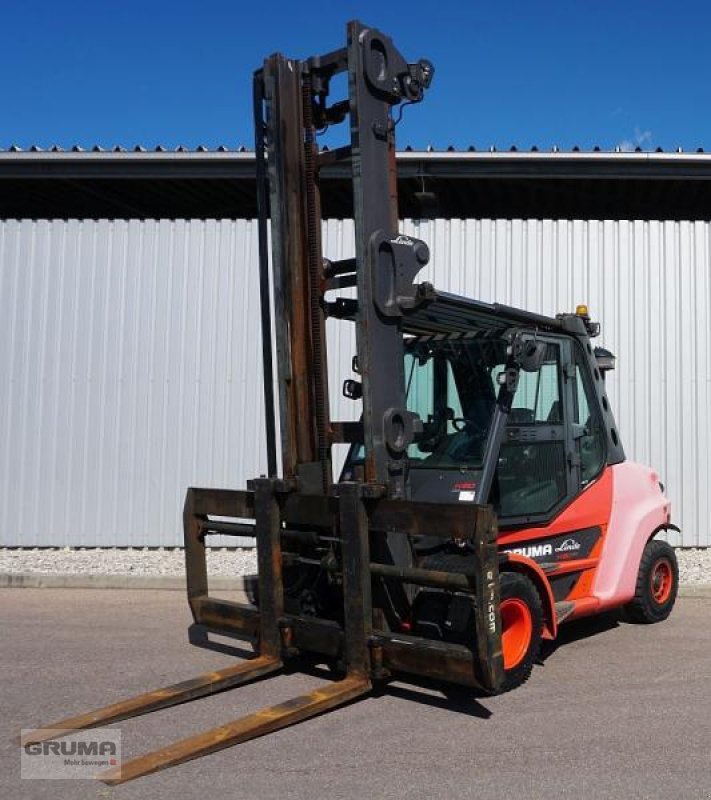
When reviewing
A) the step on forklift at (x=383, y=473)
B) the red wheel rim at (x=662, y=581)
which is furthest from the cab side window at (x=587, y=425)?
the red wheel rim at (x=662, y=581)

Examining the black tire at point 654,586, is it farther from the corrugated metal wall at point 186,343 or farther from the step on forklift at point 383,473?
the corrugated metal wall at point 186,343

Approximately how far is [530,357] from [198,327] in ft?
22.2

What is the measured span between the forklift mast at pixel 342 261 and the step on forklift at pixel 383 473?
1 cm

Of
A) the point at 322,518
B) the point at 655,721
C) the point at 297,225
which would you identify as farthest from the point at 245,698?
the point at 297,225

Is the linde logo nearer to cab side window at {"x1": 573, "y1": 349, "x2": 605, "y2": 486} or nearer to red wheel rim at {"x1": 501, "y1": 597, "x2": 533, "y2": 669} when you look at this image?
cab side window at {"x1": 573, "y1": 349, "x2": 605, "y2": 486}

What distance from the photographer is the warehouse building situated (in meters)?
11.5

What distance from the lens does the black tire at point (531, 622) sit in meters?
5.51

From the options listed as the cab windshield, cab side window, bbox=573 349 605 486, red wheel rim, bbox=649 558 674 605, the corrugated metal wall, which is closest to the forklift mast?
the cab windshield

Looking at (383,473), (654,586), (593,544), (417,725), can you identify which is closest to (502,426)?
(383,473)

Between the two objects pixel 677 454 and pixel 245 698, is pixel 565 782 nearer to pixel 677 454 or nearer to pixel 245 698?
pixel 245 698

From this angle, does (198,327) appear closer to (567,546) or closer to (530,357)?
(567,546)

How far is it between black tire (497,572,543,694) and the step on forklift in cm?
1

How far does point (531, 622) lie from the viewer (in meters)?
5.57

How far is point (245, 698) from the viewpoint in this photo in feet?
17.9
